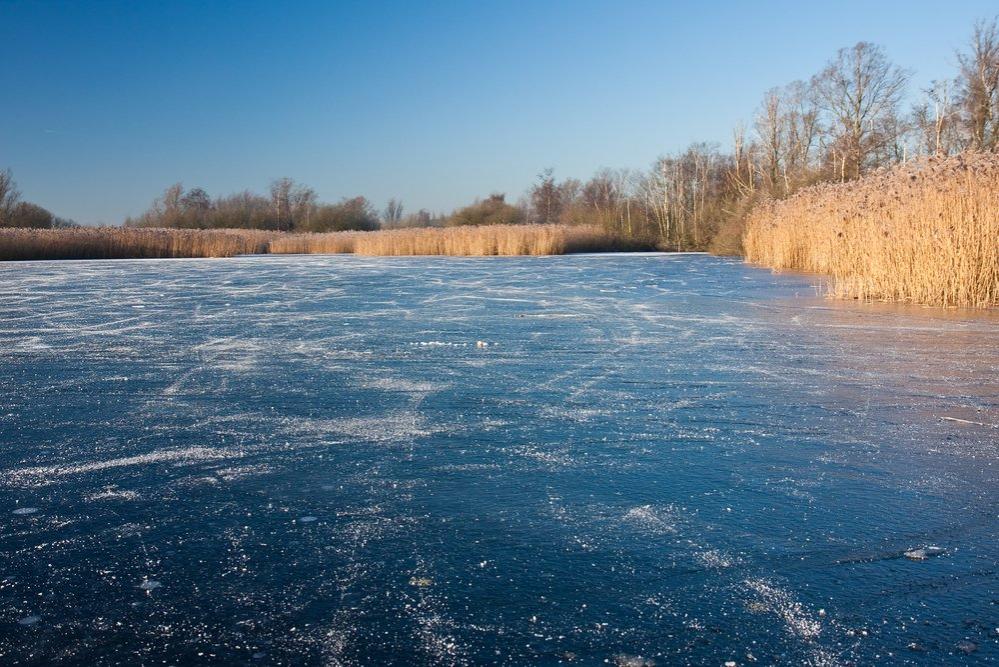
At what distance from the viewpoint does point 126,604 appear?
189 cm

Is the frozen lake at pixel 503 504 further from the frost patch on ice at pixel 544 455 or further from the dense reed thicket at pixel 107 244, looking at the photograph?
the dense reed thicket at pixel 107 244

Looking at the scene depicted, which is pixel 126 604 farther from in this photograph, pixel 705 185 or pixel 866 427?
pixel 705 185

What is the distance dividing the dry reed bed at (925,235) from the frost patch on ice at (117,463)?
7.52m

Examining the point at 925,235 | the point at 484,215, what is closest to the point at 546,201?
the point at 484,215

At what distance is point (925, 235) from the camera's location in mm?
8398

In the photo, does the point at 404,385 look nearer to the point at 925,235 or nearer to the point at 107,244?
the point at 925,235

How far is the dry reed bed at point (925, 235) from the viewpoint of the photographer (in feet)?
26.3

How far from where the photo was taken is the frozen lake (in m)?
1.74

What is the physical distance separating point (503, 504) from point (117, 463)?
1.53m

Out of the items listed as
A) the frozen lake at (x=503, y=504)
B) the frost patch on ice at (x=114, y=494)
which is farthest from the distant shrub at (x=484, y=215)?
the frost patch on ice at (x=114, y=494)

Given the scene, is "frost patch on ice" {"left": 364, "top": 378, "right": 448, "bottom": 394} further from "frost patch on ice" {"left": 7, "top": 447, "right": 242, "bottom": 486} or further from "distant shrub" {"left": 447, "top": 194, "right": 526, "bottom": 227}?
"distant shrub" {"left": 447, "top": 194, "right": 526, "bottom": 227}

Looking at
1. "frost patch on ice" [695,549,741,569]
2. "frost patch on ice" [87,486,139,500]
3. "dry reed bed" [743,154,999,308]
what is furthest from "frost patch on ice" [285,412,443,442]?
"dry reed bed" [743,154,999,308]

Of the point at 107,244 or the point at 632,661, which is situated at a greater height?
the point at 107,244

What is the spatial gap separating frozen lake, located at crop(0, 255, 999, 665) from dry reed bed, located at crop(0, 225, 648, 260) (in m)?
20.3
